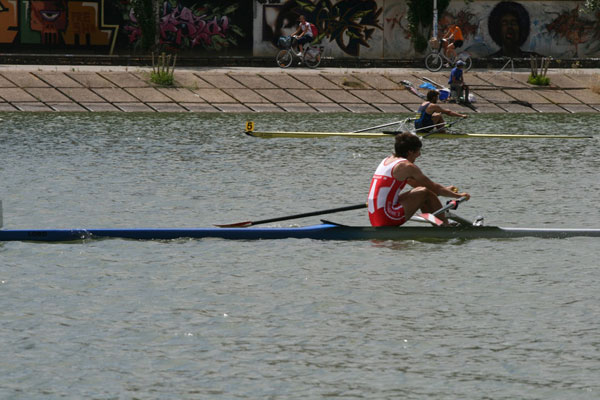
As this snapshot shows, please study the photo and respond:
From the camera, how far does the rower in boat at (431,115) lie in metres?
26.9

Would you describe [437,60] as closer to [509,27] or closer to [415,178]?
[509,27]

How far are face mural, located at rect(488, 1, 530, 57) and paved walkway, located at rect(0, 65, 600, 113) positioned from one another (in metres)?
8.64

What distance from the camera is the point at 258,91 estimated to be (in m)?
38.3

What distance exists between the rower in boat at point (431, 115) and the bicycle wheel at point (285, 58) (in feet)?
51.1

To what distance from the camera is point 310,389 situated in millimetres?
9086

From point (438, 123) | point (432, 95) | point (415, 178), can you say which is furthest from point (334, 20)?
point (415, 178)

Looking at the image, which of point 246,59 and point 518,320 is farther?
point 246,59

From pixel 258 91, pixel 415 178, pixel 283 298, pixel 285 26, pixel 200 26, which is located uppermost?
pixel 285 26

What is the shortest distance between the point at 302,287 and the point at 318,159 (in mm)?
12979

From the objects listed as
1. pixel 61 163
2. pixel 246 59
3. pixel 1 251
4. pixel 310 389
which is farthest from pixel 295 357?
pixel 246 59

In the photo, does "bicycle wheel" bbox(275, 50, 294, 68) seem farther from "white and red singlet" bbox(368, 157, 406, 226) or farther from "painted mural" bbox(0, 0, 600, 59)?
"white and red singlet" bbox(368, 157, 406, 226)

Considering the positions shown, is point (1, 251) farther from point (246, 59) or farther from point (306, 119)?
point (246, 59)

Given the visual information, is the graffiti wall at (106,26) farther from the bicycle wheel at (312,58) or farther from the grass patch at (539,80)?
the grass patch at (539,80)

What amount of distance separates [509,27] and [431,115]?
24535mm
